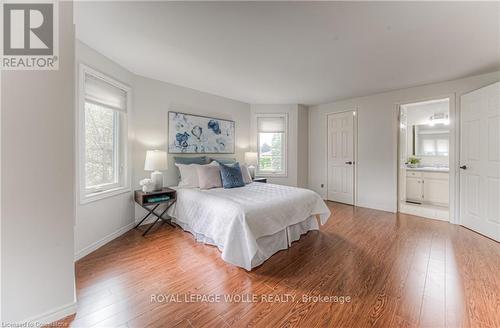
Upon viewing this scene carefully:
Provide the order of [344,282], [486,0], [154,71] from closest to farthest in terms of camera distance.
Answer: [486,0]
[344,282]
[154,71]

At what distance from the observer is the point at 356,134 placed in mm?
4531

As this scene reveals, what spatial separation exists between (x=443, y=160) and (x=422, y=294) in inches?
171

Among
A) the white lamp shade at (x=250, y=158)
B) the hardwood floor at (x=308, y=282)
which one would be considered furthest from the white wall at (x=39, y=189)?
the white lamp shade at (x=250, y=158)

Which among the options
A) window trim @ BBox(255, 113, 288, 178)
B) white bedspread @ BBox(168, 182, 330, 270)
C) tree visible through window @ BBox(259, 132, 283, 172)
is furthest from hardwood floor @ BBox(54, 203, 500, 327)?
tree visible through window @ BBox(259, 132, 283, 172)

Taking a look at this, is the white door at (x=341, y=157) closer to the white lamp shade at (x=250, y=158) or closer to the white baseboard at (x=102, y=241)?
the white lamp shade at (x=250, y=158)

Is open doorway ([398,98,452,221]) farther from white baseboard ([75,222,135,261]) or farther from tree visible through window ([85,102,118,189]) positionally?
tree visible through window ([85,102,118,189])

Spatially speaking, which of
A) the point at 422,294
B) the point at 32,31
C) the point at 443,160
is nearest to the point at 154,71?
the point at 32,31

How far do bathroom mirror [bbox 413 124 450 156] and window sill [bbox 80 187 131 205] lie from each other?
619 cm

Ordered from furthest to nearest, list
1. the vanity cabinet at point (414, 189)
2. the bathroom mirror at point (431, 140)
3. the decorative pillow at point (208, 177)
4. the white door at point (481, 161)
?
the bathroom mirror at point (431, 140), the vanity cabinet at point (414, 189), the decorative pillow at point (208, 177), the white door at point (481, 161)

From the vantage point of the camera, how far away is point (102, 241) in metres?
2.58

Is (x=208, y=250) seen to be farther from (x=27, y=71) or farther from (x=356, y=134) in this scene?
(x=356, y=134)

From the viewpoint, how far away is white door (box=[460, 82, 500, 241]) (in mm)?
2768

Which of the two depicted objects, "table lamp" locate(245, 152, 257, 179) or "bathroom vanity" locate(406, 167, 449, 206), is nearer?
"bathroom vanity" locate(406, 167, 449, 206)

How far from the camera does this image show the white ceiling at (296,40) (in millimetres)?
1720
